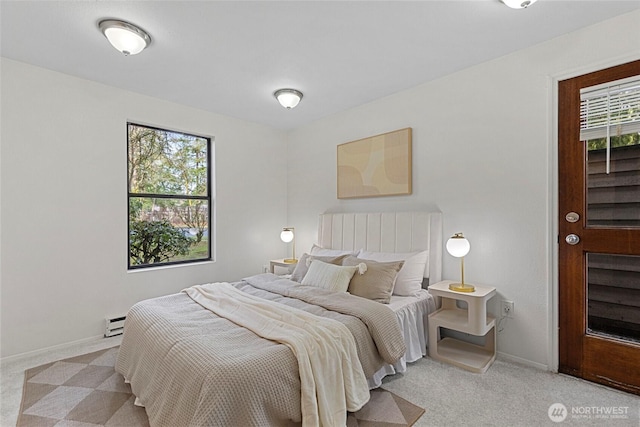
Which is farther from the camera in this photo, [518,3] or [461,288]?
[461,288]

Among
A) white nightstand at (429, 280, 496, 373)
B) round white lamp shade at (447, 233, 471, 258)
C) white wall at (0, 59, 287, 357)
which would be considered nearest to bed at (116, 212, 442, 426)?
white nightstand at (429, 280, 496, 373)

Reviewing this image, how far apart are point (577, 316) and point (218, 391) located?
2.52 meters

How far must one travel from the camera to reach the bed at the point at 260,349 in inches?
56.3

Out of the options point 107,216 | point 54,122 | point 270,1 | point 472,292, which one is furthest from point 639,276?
point 54,122

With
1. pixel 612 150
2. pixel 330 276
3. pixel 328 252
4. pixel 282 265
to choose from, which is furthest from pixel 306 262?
pixel 612 150

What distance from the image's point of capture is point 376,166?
353 cm

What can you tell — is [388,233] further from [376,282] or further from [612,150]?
[612,150]

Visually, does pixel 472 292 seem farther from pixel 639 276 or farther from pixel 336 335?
pixel 336 335

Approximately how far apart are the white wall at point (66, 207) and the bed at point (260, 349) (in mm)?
1126

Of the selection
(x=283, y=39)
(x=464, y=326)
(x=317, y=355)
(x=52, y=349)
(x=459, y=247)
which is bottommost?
(x=52, y=349)

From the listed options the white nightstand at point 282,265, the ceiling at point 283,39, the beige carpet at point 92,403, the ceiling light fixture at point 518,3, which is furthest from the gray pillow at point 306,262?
the ceiling light fixture at point 518,3

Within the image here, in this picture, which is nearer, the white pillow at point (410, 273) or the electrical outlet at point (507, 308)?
the electrical outlet at point (507, 308)

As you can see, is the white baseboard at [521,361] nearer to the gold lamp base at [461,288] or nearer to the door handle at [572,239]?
the gold lamp base at [461,288]

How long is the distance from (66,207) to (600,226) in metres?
4.45
